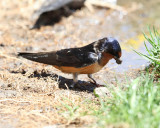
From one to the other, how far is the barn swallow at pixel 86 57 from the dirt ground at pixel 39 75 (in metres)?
0.30

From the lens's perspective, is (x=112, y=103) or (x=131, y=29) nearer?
(x=112, y=103)

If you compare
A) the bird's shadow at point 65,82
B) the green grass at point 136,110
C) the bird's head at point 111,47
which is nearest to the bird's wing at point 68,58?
the bird's head at point 111,47

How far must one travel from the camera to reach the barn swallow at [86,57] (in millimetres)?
4906

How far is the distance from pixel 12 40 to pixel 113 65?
293 centimetres

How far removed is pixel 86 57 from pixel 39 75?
3.56 feet

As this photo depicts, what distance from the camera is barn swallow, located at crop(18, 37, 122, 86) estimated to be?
16.1 ft

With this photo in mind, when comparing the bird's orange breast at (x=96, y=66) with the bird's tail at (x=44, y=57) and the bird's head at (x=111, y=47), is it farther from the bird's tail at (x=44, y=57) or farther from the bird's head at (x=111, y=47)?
the bird's tail at (x=44, y=57)

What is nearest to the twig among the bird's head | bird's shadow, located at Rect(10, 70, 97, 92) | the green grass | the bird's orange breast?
bird's shadow, located at Rect(10, 70, 97, 92)

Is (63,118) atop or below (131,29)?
below

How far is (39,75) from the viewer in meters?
5.54

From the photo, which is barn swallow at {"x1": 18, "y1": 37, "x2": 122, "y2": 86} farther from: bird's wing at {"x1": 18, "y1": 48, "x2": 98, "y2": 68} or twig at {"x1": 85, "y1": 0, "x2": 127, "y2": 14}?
twig at {"x1": 85, "y1": 0, "x2": 127, "y2": 14}

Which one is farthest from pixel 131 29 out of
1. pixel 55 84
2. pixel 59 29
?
pixel 55 84

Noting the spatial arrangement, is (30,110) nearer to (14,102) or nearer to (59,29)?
(14,102)

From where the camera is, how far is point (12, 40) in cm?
776
